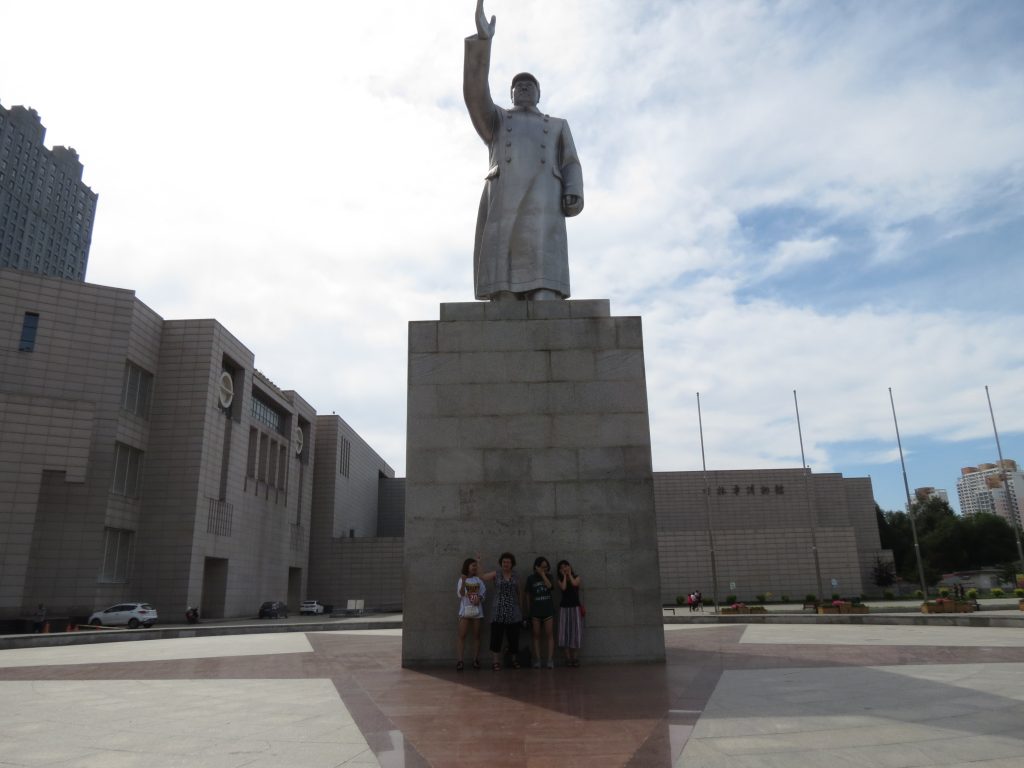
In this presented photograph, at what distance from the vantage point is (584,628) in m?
9.70

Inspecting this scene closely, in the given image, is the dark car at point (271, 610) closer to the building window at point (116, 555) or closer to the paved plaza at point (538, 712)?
the building window at point (116, 555)

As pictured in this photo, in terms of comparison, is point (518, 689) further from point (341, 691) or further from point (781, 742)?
point (781, 742)

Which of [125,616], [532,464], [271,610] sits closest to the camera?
[532,464]

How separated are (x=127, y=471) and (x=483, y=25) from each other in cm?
3093

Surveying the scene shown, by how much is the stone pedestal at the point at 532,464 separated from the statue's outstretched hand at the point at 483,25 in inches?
165

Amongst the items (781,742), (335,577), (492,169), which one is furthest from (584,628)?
(335,577)

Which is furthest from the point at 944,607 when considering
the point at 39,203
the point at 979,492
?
the point at 979,492

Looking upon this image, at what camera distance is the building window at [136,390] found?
33781mm

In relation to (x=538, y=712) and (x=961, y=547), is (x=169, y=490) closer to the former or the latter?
(x=538, y=712)

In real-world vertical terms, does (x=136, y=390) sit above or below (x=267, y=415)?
below

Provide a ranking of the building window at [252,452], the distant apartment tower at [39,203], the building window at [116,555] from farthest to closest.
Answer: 1. the distant apartment tower at [39,203]
2. the building window at [252,452]
3. the building window at [116,555]

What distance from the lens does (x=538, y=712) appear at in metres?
6.20

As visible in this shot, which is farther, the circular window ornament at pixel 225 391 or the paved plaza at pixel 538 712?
the circular window ornament at pixel 225 391

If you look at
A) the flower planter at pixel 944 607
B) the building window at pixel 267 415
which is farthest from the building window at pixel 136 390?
the flower planter at pixel 944 607
